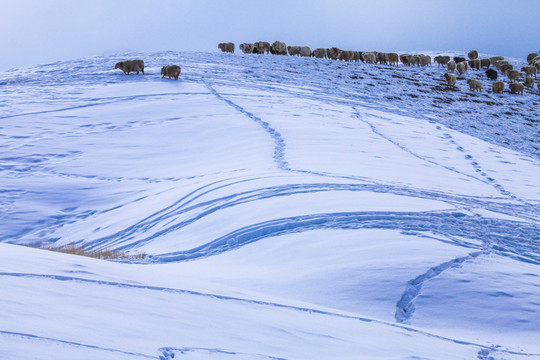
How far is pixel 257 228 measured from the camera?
271 inches

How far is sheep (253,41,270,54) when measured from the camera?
1487 inches

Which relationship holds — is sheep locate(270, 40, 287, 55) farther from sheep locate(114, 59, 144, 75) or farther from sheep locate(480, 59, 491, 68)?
sheep locate(114, 59, 144, 75)

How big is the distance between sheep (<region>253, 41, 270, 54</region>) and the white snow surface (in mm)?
17537

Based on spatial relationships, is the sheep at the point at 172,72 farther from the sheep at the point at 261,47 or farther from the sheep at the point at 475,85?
the sheep at the point at 475,85

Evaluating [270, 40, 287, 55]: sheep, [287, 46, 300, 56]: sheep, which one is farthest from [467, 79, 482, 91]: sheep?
[270, 40, 287, 55]: sheep

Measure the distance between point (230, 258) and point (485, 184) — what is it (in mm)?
7234

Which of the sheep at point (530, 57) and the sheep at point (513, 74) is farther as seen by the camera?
the sheep at point (530, 57)

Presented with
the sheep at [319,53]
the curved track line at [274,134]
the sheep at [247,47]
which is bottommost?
the curved track line at [274,134]

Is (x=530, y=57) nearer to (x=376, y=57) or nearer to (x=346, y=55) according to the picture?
(x=376, y=57)

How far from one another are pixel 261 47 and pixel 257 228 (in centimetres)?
3257

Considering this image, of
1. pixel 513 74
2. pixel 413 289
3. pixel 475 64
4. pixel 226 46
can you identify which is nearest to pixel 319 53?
pixel 226 46

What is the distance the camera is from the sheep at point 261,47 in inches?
1487

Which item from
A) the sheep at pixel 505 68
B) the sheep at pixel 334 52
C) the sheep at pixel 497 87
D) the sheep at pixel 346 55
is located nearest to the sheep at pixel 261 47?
the sheep at pixel 334 52

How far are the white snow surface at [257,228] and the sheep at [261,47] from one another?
57.5 feet
